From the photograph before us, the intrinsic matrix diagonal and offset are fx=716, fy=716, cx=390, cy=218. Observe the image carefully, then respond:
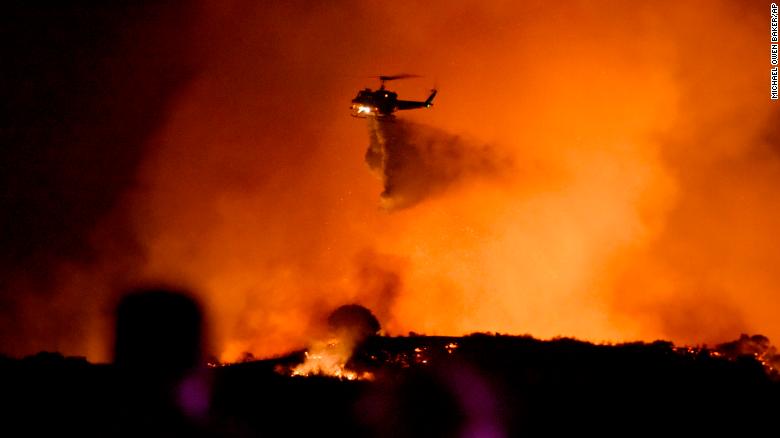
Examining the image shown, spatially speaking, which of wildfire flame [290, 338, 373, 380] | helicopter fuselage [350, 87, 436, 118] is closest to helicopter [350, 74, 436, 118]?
helicopter fuselage [350, 87, 436, 118]

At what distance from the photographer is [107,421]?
18875mm

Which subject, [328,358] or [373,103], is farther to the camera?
[373,103]

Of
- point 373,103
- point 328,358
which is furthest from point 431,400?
point 373,103

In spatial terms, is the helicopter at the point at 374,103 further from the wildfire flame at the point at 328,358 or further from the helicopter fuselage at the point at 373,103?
the wildfire flame at the point at 328,358

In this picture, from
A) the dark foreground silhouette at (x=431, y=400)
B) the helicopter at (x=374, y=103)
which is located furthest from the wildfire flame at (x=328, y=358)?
the helicopter at (x=374, y=103)

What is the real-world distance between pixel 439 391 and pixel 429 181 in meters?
24.7

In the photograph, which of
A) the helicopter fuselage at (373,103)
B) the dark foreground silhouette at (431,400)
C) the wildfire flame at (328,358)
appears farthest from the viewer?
the helicopter fuselage at (373,103)

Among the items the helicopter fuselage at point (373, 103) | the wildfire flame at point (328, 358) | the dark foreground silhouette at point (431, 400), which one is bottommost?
the dark foreground silhouette at point (431, 400)

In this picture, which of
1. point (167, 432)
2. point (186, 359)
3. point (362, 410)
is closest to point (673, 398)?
point (362, 410)

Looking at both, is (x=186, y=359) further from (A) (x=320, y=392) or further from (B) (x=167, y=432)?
(A) (x=320, y=392)

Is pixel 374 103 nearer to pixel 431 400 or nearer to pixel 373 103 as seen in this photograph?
pixel 373 103

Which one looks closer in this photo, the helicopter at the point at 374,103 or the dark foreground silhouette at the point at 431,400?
the dark foreground silhouette at the point at 431,400

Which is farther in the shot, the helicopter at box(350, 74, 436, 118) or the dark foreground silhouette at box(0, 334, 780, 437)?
the helicopter at box(350, 74, 436, 118)

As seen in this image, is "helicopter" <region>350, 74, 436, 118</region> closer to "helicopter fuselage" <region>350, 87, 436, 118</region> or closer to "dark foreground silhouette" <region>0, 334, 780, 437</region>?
"helicopter fuselage" <region>350, 87, 436, 118</region>
